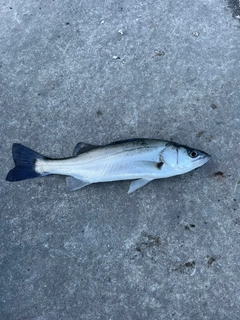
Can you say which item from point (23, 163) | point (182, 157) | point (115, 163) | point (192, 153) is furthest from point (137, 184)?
point (23, 163)

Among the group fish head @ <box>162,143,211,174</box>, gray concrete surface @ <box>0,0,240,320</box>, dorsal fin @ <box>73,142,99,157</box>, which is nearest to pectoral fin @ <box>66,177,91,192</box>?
gray concrete surface @ <box>0,0,240,320</box>

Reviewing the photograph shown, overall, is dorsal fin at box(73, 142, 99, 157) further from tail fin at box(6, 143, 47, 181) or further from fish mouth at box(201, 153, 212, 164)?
fish mouth at box(201, 153, 212, 164)

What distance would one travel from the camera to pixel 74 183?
369 centimetres

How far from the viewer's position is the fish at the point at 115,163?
3.52 meters

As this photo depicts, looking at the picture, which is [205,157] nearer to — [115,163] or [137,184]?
[137,184]

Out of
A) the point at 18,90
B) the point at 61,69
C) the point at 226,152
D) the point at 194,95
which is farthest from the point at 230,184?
the point at 18,90

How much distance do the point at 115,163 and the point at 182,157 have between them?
658 mm

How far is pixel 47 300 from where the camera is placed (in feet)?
11.5

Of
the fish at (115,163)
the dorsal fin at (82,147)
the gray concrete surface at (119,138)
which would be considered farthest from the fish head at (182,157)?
the dorsal fin at (82,147)

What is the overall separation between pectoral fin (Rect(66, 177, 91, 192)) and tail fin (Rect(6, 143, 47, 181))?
308 millimetres

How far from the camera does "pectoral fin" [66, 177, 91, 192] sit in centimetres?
367

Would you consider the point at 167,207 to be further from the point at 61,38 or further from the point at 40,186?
the point at 61,38

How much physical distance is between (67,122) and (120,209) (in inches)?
45.2

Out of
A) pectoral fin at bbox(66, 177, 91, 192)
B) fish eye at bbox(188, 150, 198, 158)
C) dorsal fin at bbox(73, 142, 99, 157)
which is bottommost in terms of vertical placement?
pectoral fin at bbox(66, 177, 91, 192)
